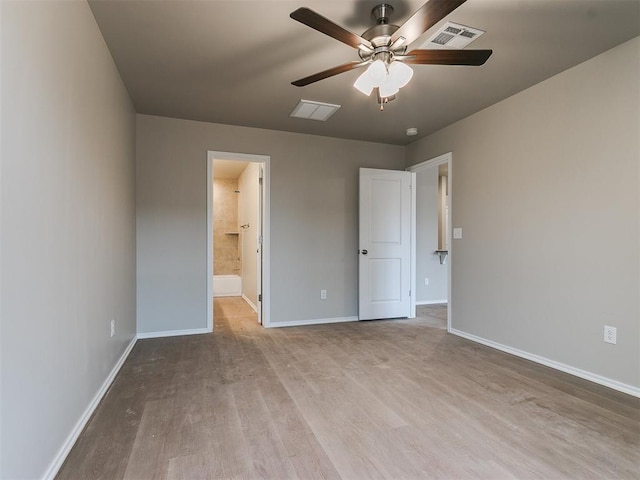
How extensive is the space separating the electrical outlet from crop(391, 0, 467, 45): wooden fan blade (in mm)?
2432

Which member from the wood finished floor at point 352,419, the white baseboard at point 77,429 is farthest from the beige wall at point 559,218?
the white baseboard at point 77,429

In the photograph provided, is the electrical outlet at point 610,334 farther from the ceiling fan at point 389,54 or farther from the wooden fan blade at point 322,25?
the wooden fan blade at point 322,25

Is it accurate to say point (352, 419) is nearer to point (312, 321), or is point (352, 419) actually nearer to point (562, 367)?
point (562, 367)

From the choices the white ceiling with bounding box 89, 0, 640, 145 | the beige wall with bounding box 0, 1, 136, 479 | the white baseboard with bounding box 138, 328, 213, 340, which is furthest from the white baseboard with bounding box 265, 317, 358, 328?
the white ceiling with bounding box 89, 0, 640, 145

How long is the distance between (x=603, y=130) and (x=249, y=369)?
3.27 metres

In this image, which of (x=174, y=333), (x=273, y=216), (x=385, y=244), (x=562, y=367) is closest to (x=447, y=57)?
(x=562, y=367)

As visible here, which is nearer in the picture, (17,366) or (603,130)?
(17,366)

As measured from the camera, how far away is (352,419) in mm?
2057

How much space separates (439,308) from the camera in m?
5.52

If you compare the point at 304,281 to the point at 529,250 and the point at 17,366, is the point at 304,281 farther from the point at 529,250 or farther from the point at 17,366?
the point at 17,366

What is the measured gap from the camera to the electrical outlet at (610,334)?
2.48 meters

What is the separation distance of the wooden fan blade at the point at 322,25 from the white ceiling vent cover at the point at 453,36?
0.67 m

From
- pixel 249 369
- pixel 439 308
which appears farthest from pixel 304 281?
pixel 439 308

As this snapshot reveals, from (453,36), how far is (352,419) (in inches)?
99.5
